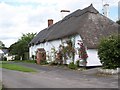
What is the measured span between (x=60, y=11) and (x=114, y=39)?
29.7m

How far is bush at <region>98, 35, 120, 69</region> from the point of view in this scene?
23.9 meters

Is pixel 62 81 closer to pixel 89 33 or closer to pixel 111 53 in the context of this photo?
pixel 111 53

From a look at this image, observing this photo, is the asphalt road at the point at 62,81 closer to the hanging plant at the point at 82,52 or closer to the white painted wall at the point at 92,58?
the hanging plant at the point at 82,52

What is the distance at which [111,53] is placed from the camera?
24062 millimetres

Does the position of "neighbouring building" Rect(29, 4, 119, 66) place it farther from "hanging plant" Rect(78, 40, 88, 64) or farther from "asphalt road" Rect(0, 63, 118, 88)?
"asphalt road" Rect(0, 63, 118, 88)

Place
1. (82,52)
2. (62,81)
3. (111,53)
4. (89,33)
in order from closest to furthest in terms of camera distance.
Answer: (62,81), (111,53), (82,52), (89,33)

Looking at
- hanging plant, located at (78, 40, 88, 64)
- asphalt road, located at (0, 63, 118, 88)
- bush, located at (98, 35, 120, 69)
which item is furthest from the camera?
hanging plant, located at (78, 40, 88, 64)

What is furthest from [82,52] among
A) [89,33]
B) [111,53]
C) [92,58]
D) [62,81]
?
[62,81]

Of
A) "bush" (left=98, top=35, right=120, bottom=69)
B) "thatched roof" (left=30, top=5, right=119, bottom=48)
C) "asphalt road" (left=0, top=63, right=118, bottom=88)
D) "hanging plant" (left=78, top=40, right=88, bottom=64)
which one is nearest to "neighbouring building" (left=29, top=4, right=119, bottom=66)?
"thatched roof" (left=30, top=5, right=119, bottom=48)

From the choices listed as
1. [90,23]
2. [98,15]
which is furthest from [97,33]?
[98,15]

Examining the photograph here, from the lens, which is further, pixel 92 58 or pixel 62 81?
pixel 92 58

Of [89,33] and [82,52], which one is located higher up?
[89,33]

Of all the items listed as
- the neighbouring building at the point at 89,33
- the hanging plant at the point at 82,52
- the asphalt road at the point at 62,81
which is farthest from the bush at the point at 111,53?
the hanging plant at the point at 82,52

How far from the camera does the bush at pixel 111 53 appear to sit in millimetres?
23891
